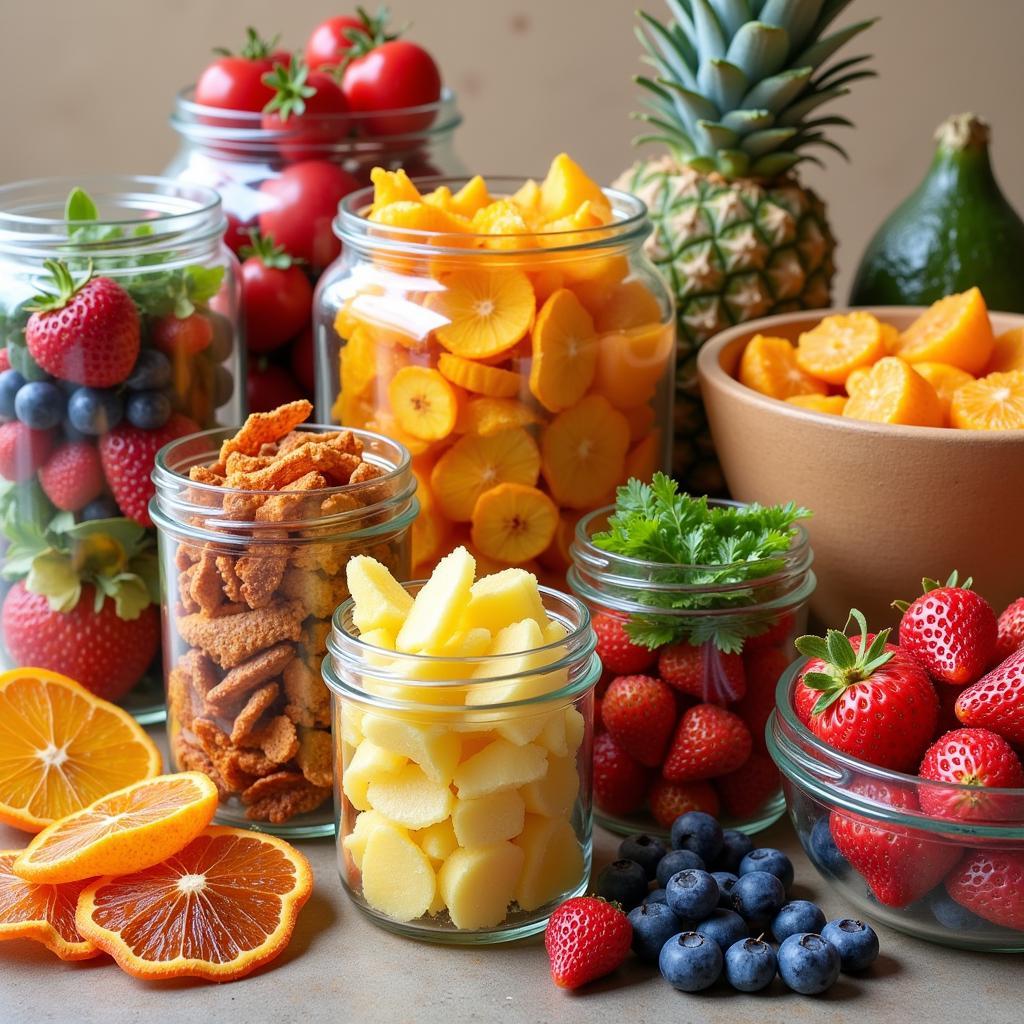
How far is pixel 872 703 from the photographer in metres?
0.90

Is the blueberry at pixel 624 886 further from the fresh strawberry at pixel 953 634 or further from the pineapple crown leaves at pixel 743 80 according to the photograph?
the pineapple crown leaves at pixel 743 80

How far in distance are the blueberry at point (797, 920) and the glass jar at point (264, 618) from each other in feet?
1.13

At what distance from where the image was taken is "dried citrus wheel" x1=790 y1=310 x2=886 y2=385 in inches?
49.8

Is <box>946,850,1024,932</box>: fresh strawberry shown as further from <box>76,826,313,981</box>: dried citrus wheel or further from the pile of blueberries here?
<box>76,826,313,981</box>: dried citrus wheel

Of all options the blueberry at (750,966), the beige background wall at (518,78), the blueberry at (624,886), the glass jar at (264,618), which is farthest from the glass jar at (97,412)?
the beige background wall at (518,78)

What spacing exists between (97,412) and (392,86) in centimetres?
49

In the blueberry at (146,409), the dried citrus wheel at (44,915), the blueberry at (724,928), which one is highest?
the blueberry at (146,409)

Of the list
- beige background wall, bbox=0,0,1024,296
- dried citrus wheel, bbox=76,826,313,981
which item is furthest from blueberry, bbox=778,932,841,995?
beige background wall, bbox=0,0,1024,296

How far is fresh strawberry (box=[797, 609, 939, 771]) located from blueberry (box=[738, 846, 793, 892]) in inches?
4.1

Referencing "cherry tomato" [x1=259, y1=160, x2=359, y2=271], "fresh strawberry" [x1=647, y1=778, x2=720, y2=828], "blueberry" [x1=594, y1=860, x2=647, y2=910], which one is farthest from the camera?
"cherry tomato" [x1=259, y1=160, x2=359, y2=271]

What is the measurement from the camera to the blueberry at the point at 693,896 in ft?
2.96

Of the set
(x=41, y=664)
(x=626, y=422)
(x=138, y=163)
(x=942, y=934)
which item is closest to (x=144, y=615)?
(x=41, y=664)

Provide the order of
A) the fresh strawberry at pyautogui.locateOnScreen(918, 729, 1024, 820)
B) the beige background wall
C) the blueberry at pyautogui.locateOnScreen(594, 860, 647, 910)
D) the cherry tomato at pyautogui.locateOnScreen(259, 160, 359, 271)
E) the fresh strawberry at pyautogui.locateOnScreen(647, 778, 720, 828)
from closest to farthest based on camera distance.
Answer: the fresh strawberry at pyautogui.locateOnScreen(918, 729, 1024, 820)
the blueberry at pyautogui.locateOnScreen(594, 860, 647, 910)
the fresh strawberry at pyautogui.locateOnScreen(647, 778, 720, 828)
the cherry tomato at pyautogui.locateOnScreen(259, 160, 359, 271)
the beige background wall

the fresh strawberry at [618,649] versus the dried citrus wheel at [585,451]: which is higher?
the dried citrus wheel at [585,451]
